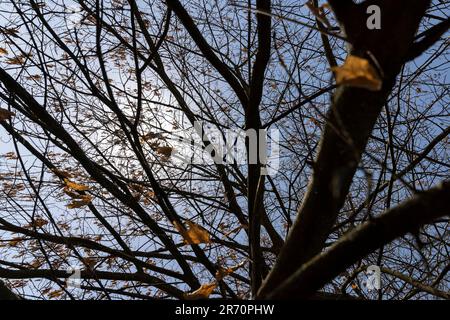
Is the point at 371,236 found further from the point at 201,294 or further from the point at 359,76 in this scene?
the point at 201,294

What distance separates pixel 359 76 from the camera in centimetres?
84

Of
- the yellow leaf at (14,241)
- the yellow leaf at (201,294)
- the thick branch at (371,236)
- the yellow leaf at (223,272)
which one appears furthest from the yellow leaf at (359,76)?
the yellow leaf at (14,241)

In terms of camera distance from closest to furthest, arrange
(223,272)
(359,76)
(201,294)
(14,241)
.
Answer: (359,76)
(201,294)
(223,272)
(14,241)

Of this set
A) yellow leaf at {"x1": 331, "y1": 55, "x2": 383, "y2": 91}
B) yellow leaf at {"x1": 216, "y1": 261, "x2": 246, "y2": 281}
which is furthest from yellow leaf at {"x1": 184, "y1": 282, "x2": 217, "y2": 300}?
yellow leaf at {"x1": 331, "y1": 55, "x2": 383, "y2": 91}

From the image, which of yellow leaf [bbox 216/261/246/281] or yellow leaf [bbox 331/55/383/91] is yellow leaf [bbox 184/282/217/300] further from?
yellow leaf [bbox 331/55/383/91]

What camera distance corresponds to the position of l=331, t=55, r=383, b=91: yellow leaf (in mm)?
830

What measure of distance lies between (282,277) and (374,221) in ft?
1.40

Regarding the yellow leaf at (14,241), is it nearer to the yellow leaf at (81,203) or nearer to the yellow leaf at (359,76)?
the yellow leaf at (81,203)

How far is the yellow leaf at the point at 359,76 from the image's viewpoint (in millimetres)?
A: 830

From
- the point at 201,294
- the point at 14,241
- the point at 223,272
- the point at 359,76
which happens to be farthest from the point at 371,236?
the point at 14,241

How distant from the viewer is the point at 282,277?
4.00 feet
